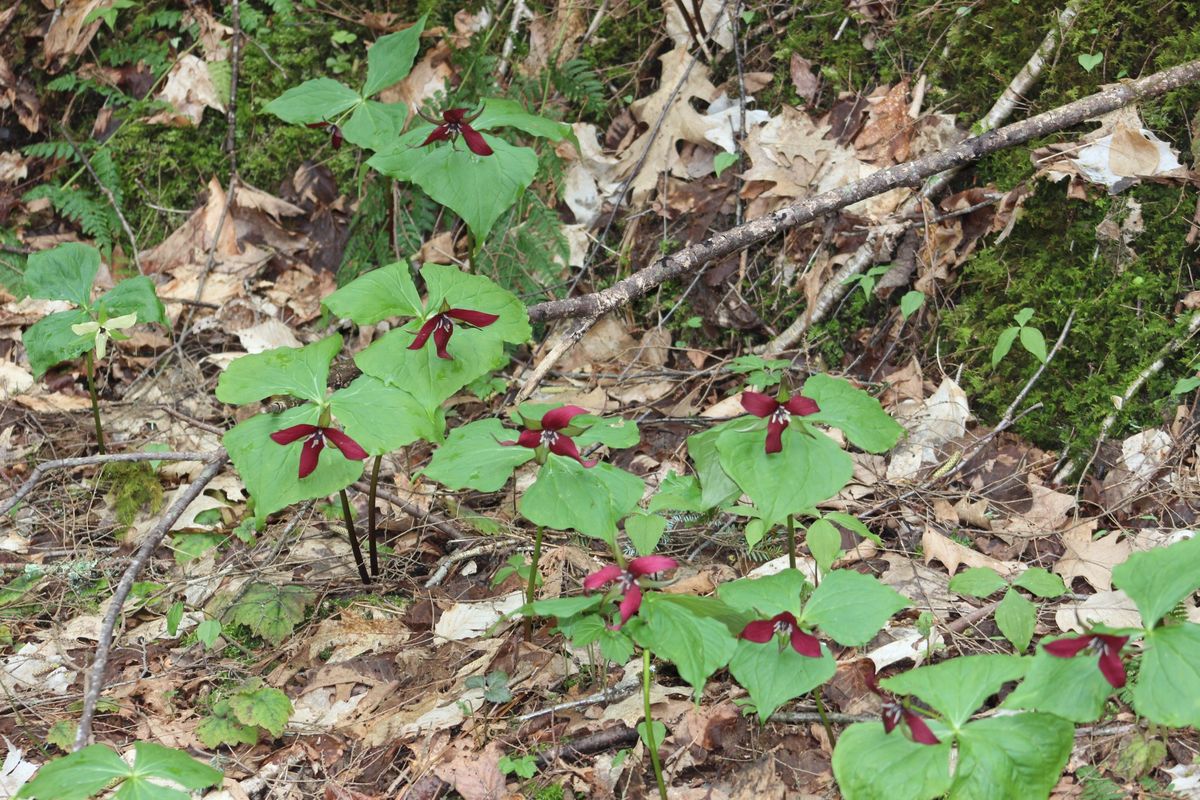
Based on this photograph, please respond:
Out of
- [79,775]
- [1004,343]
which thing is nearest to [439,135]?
[79,775]

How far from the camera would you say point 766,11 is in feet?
12.5

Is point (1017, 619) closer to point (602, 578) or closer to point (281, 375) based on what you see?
point (602, 578)

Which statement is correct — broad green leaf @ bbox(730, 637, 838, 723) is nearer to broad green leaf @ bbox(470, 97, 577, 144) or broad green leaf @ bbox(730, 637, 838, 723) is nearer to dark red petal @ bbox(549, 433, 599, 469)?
dark red petal @ bbox(549, 433, 599, 469)

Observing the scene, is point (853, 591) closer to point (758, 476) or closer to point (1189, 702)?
point (758, 476)

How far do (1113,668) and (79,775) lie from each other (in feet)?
6.06

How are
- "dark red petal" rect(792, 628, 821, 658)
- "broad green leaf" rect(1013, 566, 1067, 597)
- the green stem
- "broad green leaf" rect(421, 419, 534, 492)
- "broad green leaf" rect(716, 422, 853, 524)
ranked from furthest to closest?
1. "broad green leaf" rect(1013, 566, 1067, 597)
2. "broad green leaf" rect(421, 419, 534, 492)
3. the green stem
4. "broad green leaf" rect(716, 422, 853, 524)
5. "dark red petal" rect(792, 628, 821, 658)

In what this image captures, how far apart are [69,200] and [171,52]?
87 centimetres

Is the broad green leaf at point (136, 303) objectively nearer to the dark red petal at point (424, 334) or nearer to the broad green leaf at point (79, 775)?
the dark red petal at point (424, 334)

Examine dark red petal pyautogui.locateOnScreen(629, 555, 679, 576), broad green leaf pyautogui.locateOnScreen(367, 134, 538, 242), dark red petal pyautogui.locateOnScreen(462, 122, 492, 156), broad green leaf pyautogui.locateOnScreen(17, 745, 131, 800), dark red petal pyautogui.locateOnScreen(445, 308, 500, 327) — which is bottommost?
broad green leaf pyautogui.locateOnScreen(17, 745, 131, 800)

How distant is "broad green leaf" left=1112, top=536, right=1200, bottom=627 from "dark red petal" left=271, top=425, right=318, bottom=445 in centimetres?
166

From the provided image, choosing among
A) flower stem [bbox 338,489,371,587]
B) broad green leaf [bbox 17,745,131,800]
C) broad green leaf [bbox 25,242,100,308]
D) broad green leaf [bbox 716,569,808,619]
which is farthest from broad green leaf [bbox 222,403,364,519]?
broad green leaf [bbox 25,242,100,308]

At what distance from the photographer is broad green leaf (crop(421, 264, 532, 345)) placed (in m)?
2.49

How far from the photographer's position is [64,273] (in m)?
3.27

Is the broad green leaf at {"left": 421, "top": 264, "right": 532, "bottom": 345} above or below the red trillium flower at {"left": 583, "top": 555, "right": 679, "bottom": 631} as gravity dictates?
above
